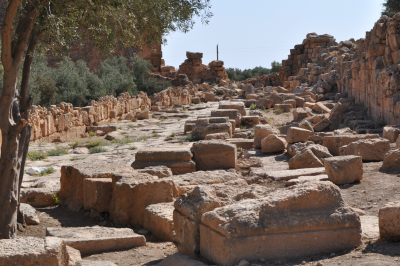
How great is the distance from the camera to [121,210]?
6.43m

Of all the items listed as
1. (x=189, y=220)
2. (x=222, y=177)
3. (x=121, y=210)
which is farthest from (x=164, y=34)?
(x=189, y=220)

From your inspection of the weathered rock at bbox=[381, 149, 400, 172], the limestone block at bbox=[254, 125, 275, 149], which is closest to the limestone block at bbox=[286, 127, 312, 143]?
the limestone block at bbox=[254, 125, 275, 149]

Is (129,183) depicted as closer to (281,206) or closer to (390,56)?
(281,206)

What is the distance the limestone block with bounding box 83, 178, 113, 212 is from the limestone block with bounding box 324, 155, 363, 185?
347 cm

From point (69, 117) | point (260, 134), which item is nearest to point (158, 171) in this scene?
point (260, 134)

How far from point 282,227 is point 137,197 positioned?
3.04 meters

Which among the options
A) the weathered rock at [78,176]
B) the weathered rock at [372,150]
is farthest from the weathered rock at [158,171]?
the weathered rock at [372,150]

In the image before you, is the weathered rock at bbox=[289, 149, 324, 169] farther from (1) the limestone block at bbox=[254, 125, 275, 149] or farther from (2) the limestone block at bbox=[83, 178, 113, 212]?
(2) the limestone block at bbox=[83, 178, 113, 212]

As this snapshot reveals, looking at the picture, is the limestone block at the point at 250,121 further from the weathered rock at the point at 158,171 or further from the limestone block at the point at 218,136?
the weathered rock at the point at 158,171

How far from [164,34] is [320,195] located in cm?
580

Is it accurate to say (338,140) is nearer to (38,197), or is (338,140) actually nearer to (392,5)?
(38,197)

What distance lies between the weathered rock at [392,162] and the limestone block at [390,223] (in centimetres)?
331

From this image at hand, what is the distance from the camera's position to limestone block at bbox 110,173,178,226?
A: 20.7ft

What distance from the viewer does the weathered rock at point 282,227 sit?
12.0ft
